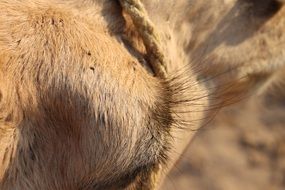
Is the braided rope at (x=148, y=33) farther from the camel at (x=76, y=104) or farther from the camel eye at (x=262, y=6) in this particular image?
the camel eye at (x=262, y=6)

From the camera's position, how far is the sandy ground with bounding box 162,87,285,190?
392 cm

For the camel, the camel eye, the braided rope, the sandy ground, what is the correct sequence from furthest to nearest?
the sandy ground
the camel eye
the braided rope
the camel

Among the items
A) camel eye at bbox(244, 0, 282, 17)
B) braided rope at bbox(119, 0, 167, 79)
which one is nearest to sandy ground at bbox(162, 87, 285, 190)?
camel eye at bbox(244, 0, 282, 17)

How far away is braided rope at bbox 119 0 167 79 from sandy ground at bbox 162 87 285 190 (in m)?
2.31

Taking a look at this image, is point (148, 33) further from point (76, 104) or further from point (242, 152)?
point (242, 152)

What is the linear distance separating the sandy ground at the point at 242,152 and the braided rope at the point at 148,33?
231cm

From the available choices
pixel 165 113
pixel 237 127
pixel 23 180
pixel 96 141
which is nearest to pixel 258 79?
pixel 165 113

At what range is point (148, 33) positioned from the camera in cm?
151

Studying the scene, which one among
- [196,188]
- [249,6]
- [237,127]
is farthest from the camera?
[237,127]

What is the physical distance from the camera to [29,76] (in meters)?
1.25

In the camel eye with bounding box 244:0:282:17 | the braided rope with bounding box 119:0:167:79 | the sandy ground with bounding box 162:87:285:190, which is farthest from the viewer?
the sandy ground with bounding box 162:87:285:190

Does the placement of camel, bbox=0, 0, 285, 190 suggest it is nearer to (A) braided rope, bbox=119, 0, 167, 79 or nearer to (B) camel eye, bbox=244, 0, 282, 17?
(A) braided rope, bbox=119, 0, 167, 79

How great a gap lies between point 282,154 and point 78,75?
303cm

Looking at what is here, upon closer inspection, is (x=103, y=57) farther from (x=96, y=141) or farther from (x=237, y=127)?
(x=237, y=127)
